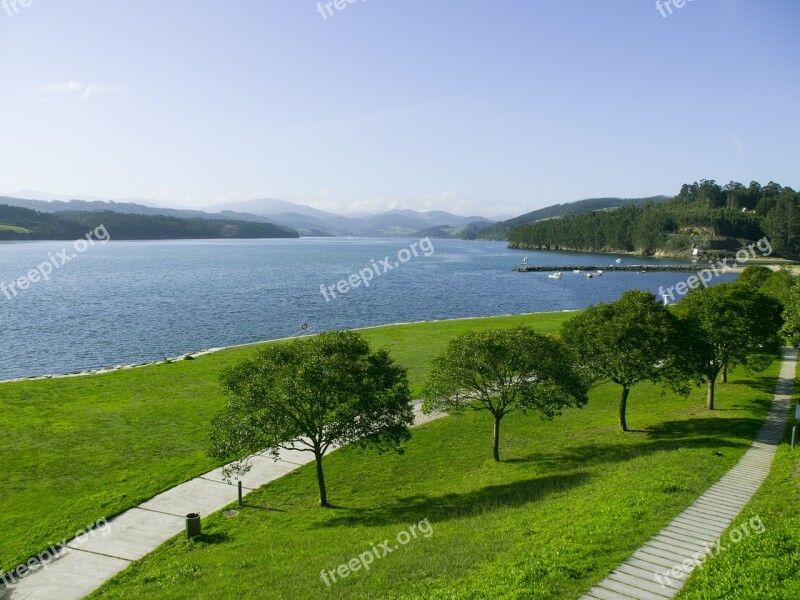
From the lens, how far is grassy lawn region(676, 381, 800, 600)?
11.9m

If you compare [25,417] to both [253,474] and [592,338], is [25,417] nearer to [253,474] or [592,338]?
[253,474]

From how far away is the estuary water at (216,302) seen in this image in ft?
212

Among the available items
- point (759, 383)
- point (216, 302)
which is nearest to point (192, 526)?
point (759, 383)

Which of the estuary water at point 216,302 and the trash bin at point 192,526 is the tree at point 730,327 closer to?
the trash bin at point 192,526

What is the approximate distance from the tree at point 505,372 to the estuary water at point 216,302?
141ft

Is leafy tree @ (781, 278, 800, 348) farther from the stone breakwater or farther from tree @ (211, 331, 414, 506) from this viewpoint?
the stone breakwater

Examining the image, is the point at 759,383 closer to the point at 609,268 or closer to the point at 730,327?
the point at 730,327

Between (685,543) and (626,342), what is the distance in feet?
52.5

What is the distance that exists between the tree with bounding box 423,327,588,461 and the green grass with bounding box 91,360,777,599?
3.16 m

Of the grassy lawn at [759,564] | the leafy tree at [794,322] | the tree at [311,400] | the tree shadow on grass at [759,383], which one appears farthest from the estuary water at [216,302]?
the grassy lawn at [759,564]

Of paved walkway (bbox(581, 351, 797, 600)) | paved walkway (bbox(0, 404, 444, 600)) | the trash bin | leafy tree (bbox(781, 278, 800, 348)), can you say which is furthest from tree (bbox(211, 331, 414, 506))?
leafy tree (bbox(781, 278, 800, 348))

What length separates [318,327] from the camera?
250 ft

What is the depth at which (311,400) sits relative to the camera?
2275cm

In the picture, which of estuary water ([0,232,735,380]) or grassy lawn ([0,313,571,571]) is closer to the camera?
grassy lawn ([0,313,571,571])
